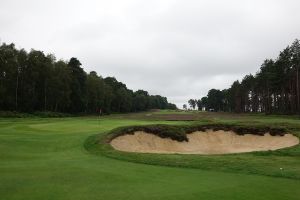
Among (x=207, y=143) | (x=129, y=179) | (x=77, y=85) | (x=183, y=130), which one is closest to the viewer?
(x=129, y=179)

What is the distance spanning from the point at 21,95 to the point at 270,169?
239ft

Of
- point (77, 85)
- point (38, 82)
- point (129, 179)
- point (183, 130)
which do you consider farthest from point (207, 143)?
point (77, 85)

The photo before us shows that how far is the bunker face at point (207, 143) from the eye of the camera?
28.7 meters

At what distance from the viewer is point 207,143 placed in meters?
32.8

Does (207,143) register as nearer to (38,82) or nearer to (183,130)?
(183,130)

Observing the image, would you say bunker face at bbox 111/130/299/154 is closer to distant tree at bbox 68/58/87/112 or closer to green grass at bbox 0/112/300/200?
green grass at bbox 0/112/300/200

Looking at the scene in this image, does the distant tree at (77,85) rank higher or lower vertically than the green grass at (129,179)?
higher

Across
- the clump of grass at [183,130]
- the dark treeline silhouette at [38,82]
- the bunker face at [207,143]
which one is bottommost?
the bunker face at [207,143]

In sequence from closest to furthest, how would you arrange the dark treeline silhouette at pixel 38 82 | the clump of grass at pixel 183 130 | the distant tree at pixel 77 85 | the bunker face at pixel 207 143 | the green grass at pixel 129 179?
the green grass at pixel 129 179 → the bunker face at pixel 207 143 → the clump of grass at pixel 183 130 → the dark treeline silhouette at pixel 38 82 → the distant tree at pixel 77 85

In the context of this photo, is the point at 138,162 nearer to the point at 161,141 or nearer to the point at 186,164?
the point at 186,164

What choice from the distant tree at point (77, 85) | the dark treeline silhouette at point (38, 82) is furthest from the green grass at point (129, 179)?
the distant tree at point (77, 85)

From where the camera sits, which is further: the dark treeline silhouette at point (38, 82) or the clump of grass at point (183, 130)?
the dark treeline silhouette at point (38, 82)

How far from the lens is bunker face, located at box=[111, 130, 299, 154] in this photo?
28703mm

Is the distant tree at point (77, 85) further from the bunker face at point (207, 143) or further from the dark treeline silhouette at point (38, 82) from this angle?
the bunker face at point (207, 143)
